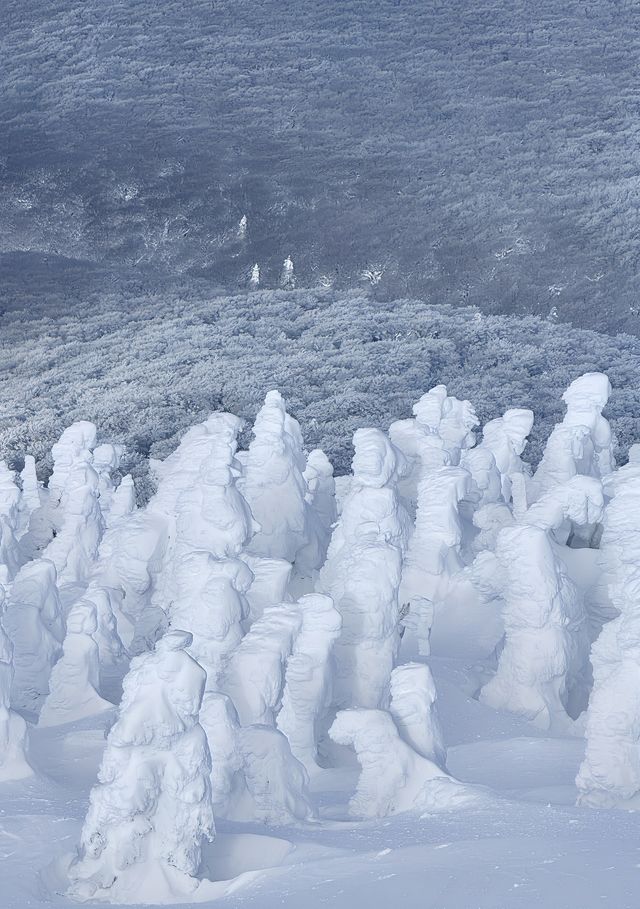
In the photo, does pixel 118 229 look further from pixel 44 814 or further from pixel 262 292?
pixel 44 814

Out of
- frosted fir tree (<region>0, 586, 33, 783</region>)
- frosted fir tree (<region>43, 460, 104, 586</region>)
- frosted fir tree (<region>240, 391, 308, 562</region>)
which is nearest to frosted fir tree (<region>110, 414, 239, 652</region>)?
frosted fir tree (<region>240, 391, 308, 562</region>)

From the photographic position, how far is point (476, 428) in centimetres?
1434

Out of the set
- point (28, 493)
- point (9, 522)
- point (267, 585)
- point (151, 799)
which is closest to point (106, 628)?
point (267, 585)

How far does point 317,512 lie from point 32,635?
3.97 metres

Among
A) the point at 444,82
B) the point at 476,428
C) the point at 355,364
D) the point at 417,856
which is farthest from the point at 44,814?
the point at 444,82

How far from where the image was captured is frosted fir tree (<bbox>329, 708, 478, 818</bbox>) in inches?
233

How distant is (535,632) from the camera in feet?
26.9

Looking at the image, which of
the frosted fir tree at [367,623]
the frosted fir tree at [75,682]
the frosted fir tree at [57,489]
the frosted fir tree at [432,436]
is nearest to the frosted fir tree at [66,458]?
the frosted fir tree at [57,489]

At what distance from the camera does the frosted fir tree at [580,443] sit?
38.8ft

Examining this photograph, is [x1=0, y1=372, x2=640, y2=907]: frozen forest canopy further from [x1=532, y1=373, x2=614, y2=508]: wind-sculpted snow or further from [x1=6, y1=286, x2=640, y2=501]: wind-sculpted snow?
[x1=6, y1=286, x2=640, y2=501]: wind-sculpted snow

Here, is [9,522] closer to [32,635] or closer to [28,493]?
[28,493]

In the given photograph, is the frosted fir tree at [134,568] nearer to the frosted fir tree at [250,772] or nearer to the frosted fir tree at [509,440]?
the frosted fir tree at [250,772]

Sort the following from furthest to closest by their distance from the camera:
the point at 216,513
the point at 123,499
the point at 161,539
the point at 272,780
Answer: the point at 123,499
the point at 161,539
the point at 216,513
the point at 272,780

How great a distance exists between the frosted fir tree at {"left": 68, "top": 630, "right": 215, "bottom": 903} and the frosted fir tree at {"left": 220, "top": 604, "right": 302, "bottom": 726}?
1.57 metres
